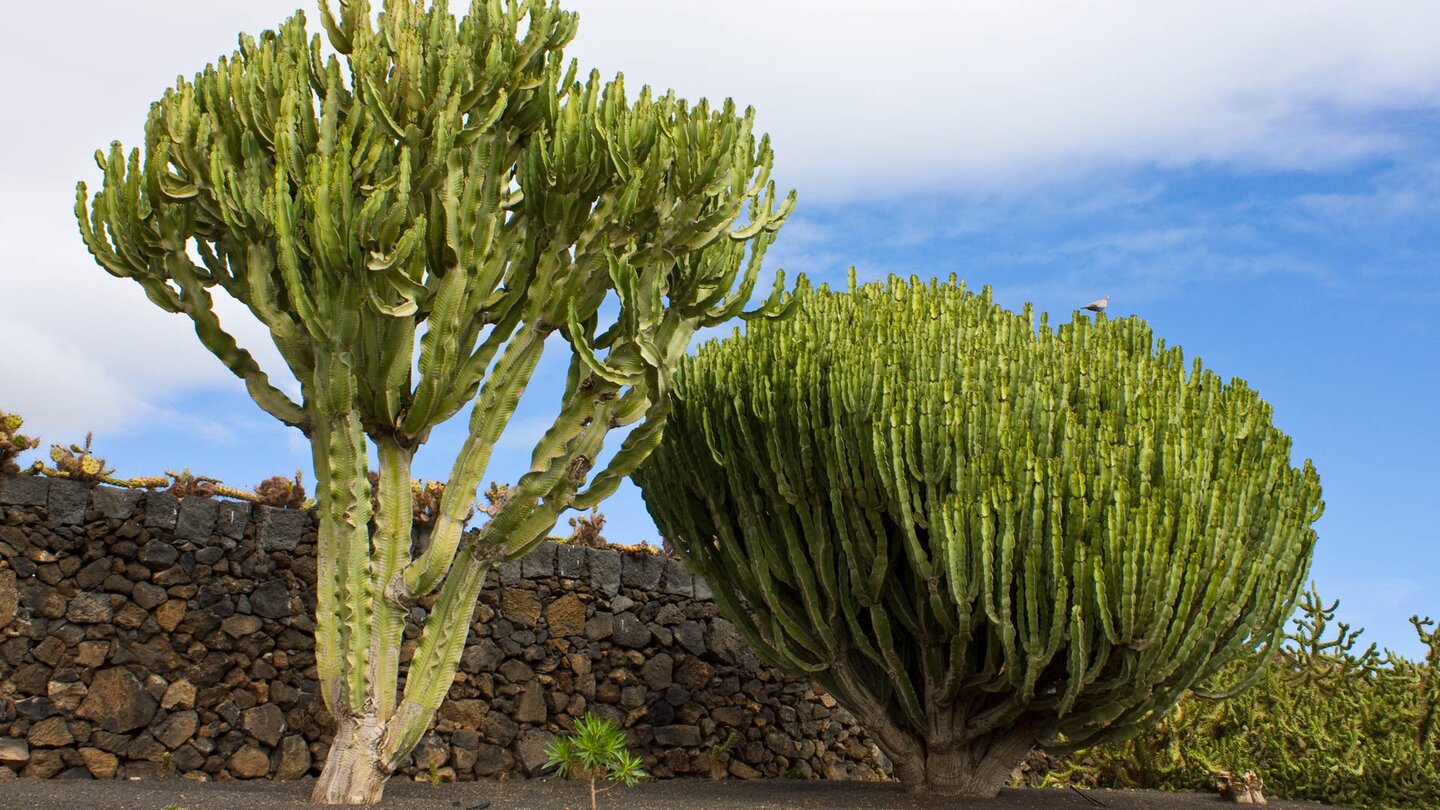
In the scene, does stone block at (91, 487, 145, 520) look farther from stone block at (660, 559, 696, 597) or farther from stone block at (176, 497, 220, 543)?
stone block at (660, 559, 696, 597)

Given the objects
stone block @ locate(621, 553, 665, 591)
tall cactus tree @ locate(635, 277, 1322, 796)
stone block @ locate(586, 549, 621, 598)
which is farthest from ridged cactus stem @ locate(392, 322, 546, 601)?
stone block @ locate(621, 553, 665, 591)

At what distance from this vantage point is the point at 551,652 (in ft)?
31.0

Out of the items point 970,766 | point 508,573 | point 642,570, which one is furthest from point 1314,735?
point 508,573

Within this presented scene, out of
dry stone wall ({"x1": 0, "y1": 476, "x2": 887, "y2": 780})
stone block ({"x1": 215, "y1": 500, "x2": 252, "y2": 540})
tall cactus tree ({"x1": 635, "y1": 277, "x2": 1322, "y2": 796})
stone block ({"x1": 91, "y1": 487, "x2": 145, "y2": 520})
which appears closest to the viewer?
tall cactus tree ({"x1": 635, "y1": 277, "x2": 1322, "y2": 796})

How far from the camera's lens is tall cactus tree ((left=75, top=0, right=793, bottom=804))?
631 cm

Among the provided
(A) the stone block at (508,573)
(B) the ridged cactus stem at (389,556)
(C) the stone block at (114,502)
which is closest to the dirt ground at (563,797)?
(B) the ridged cactus stem at (389,556)

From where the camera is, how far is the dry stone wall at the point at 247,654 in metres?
7.65

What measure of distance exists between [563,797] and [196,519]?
10.9ft

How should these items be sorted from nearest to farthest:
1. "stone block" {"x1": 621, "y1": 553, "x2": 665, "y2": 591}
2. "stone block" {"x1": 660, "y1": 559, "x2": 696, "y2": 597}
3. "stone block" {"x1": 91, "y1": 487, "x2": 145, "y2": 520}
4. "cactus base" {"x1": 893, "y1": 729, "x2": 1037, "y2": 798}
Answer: "cactus base" {"x1": 893, "y1": 729, "x2": 1037, "y2": 798}
"stone block" {"x1": 91, "y1": 487, "x2": 145, "y2": 520}
"stone block" {"x1": 621, "y1": 553, "x2": 665, "y2": 591}
"stone block" {"x1": 660, "y1": 559, "x2": 696, "y2": 597}

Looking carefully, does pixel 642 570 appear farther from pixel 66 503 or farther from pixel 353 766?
pixel 66 503

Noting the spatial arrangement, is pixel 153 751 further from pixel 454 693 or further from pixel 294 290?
pixel 294 290

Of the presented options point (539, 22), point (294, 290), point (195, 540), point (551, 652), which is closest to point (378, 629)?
point (294, 290)

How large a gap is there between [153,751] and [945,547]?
18.1ft

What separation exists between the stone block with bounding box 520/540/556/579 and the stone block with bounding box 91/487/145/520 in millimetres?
2956
